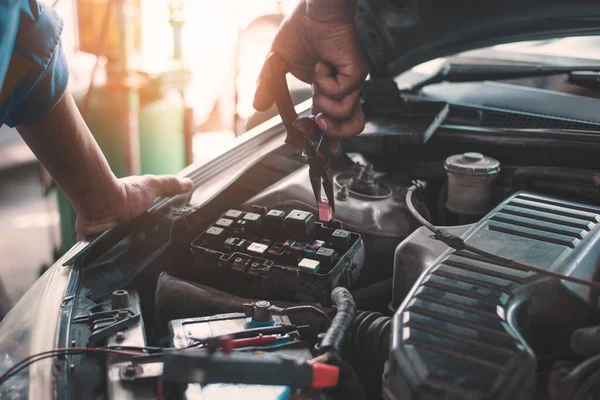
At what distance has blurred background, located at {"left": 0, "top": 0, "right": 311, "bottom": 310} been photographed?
2768mm

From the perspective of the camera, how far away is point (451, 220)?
1.29 m

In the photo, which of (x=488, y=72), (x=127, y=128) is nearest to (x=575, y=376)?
(x=488, y=72)

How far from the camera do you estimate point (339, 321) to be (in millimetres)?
837

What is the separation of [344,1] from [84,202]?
73 cm

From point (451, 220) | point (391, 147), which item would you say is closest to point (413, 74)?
point (391, 147)

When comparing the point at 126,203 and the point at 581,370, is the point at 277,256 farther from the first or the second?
the point at 581,370

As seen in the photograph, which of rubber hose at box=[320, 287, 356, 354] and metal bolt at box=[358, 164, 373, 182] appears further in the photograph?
metal bolt at box=[358, 164, 373, 182]

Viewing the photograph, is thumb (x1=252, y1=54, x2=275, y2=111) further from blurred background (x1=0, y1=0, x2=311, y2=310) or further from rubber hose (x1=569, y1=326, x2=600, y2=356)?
rubber hose (x1=569, y1=326, x2=600, y2=356)

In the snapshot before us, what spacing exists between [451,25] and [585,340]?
894mm

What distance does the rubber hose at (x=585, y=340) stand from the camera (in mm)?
750

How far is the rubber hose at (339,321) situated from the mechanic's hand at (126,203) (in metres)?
0.50

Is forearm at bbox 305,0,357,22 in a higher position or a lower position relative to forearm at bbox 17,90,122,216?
higher

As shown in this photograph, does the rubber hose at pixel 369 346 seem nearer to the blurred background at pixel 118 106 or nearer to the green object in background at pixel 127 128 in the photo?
the blurred background at pixel 118 106

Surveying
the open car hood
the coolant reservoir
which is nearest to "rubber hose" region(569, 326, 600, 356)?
the coolant reservoir
